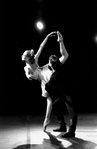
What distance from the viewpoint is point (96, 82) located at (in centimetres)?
1029

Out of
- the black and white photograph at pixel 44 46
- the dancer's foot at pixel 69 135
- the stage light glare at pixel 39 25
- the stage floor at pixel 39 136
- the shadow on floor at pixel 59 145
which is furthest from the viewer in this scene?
the black and white photograph at pixel 44 46

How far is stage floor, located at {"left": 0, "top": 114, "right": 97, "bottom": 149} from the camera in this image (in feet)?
12.9

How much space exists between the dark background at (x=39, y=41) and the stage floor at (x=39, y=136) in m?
2.86

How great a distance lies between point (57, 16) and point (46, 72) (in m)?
4.60

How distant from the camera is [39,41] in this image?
9328 mm

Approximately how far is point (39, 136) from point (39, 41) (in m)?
5.38

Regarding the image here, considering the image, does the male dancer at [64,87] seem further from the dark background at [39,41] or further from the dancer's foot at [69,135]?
the dark background at [39,41]

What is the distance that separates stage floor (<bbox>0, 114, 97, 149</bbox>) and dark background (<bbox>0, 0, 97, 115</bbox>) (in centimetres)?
286

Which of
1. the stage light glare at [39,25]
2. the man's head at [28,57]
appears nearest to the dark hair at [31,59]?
the man's head at [28,57]

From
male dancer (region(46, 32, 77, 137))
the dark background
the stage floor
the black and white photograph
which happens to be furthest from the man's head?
the dark background

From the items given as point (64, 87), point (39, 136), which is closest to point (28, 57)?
point (64, 87)

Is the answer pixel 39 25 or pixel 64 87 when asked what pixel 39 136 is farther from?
pixel 39 25

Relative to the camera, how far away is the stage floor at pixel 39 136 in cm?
392

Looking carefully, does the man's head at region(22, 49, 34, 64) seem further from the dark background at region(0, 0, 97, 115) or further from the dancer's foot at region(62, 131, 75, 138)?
the dark background at region(0, 0, 97, 115)
